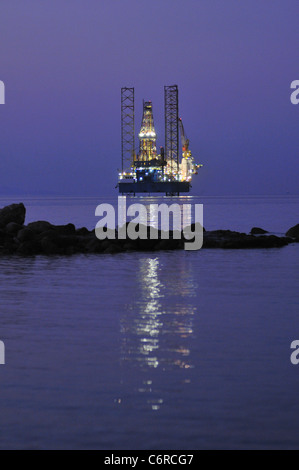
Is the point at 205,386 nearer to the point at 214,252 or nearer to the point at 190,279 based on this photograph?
the point at 190,279

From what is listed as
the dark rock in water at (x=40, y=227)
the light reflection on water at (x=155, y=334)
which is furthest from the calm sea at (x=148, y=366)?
the dark rock in water at (x=40, y=227)

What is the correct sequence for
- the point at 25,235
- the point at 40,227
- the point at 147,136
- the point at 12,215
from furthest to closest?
1. the point at 147,136
2. the point at 12,215
3. the point at 40,227
4. the point at 25,235

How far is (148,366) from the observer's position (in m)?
8.49

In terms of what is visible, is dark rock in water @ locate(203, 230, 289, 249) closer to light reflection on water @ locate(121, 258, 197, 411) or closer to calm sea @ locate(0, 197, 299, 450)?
calm sea @ locate(0, 197, 299, 450)

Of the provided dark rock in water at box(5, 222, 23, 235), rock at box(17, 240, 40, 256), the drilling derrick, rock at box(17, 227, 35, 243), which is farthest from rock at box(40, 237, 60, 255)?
the drilling derrick

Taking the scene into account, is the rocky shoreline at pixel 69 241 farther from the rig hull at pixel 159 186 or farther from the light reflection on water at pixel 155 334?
the rig hull at pixel 159 186

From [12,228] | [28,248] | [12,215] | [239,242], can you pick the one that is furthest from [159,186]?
[28,248]

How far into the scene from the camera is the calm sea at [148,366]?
20.1ft

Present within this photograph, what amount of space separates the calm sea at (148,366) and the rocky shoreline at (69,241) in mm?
8805

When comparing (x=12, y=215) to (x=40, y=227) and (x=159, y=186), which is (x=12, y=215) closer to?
(x=40, y=227)

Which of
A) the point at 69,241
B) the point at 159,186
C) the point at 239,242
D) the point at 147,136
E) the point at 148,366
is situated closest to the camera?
the point at 148,366

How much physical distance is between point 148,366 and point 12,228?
2065cm

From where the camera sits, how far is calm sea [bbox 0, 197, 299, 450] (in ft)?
20.1
